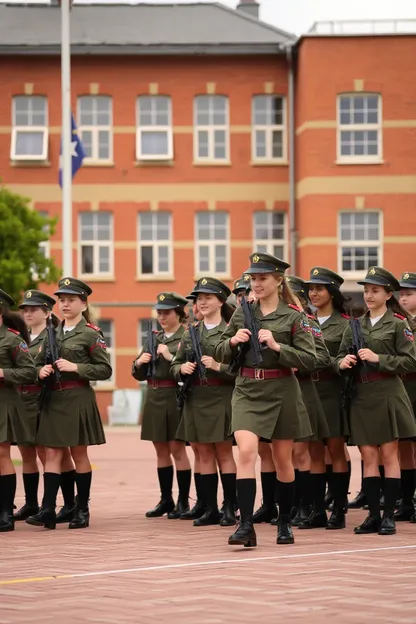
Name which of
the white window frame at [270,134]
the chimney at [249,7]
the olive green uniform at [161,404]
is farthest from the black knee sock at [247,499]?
the chimney at [249,7]

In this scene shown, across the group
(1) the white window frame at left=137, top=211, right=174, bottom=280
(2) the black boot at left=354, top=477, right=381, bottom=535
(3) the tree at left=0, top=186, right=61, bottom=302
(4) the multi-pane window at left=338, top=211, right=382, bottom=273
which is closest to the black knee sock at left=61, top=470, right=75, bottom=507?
(2) the black boot at left=354, top=477, right=381, bottom=535

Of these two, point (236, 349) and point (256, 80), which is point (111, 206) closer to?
point (256, 80)

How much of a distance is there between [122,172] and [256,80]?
442cm

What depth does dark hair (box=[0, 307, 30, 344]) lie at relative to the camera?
43.3 feet

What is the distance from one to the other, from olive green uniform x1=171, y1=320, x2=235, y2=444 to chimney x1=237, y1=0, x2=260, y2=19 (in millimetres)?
34198

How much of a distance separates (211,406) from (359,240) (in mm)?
28092

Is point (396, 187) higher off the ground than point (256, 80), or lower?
lower

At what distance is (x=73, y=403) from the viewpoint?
42.1 feet

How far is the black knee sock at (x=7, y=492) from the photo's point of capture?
1295cm

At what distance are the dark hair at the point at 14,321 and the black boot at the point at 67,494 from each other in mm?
1259

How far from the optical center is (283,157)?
42.4 m

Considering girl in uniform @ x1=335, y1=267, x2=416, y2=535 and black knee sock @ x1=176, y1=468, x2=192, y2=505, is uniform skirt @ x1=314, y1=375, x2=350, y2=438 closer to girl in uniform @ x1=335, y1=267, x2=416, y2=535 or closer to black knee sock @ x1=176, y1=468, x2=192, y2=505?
girl in uniform @ x1=335, y1=267, x2=416, y2=535

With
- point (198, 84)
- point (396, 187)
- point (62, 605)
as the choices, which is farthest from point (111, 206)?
point (62, 605)

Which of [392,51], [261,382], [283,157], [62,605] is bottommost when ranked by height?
[62,605]
